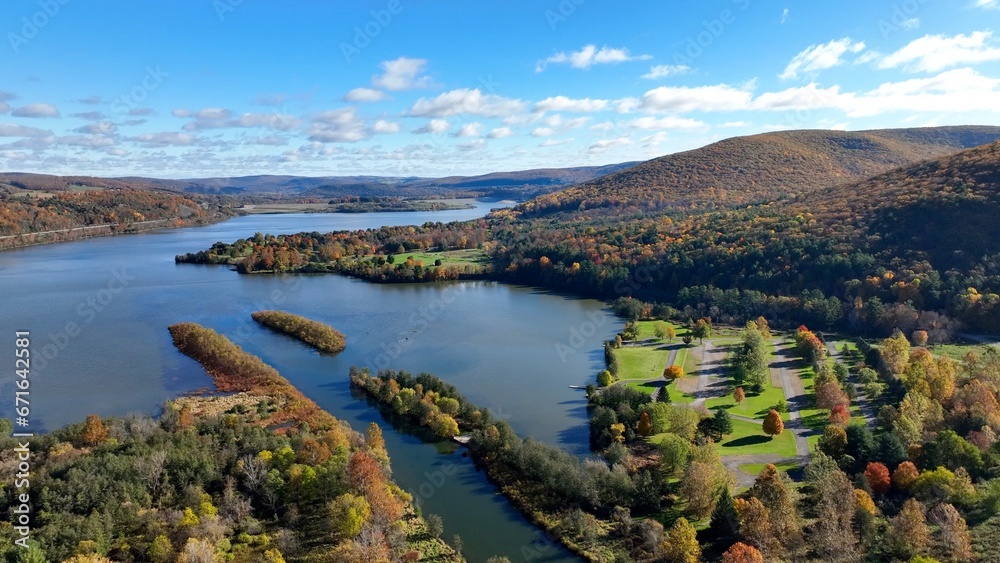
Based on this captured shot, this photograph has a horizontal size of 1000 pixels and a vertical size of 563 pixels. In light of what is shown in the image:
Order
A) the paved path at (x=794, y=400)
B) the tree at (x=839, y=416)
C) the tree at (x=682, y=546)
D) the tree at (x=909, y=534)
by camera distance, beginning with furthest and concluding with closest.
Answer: the tree at (x=839, y=416), the paved path at (x=794, y=400), the tree at (x=682, y=546), the tree at (x=909, y=534)

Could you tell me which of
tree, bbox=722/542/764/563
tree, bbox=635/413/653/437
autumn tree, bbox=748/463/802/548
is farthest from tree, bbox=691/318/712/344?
tree, bbox=722/542/764/563

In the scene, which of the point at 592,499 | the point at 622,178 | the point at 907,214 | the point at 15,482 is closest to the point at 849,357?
the point at 907,214

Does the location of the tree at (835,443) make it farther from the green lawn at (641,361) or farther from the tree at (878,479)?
the green lawn at (641,361)

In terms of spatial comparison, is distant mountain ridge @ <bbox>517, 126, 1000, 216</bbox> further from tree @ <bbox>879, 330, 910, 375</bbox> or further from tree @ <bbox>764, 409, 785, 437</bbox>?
tree @ <bbox>764, 409, 785, 437</bbox>

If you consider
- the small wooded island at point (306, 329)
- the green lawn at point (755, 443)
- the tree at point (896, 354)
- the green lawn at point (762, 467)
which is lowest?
the green lawn at point (762, 467)

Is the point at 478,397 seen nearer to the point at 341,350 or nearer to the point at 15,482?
the point at 341,350

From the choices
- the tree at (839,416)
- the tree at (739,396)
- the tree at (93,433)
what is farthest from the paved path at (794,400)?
the tree at (93,433)

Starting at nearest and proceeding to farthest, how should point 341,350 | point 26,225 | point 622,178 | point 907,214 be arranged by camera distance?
point 341,350
point 907,214
point 26,225
point 622,178
